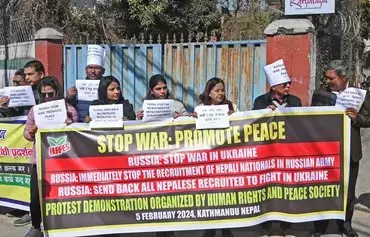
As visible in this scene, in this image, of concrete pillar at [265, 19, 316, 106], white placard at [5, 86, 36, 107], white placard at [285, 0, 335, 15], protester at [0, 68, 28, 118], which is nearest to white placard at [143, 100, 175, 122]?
white placard at [5, 86, 36, 107]

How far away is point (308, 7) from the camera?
787 cm

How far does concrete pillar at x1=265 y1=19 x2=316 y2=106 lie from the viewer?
280 inches

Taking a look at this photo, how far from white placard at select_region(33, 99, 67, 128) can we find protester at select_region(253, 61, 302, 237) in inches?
76.2

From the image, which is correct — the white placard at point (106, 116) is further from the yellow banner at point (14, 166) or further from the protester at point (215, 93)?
the yellow banner at point (14, 166)

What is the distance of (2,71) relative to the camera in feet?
36.9

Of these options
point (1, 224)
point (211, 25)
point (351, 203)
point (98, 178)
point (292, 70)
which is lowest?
point (1, 224)

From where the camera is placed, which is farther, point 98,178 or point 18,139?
point 18,139

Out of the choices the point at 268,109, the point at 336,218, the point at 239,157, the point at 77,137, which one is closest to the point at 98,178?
the point at 77,137

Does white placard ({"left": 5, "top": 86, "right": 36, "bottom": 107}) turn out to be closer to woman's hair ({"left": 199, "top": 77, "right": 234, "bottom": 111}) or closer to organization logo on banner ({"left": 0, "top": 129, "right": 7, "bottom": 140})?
organization logo on banner ({"left": 0, "top": 129, "right": 7, "bottom": 140})

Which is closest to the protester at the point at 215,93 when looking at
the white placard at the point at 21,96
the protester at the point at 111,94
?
the protester at the point at 111,94

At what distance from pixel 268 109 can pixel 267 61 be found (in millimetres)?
2504

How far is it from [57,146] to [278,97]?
2.20m

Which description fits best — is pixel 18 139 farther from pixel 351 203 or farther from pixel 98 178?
pixel 351 203

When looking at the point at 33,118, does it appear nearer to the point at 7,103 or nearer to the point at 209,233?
the point at 7,103
